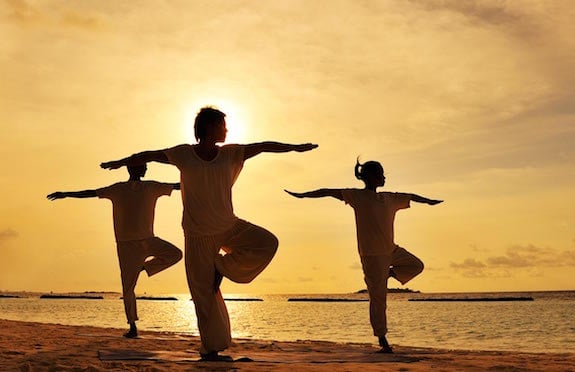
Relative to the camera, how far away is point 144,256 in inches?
523

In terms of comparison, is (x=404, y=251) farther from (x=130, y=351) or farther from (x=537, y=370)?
(x=130, y=351)

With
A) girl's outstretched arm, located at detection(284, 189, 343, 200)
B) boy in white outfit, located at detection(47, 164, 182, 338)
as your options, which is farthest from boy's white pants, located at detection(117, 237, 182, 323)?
girl's outstretched arm, located at detection(284, 189, 343, 200)

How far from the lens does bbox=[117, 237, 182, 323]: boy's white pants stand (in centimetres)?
1318

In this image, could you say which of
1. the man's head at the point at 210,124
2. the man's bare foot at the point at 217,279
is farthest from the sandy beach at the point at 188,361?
the man's head at the point at 210,124

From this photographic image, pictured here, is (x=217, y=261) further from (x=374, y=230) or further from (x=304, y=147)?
(x=374, y=230)

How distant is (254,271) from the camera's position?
8.72 m

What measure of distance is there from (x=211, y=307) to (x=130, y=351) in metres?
1.75

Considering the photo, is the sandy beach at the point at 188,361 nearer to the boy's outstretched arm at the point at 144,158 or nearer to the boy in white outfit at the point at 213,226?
the boy in white outfit at the point at 213,226

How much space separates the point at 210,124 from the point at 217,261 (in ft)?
5.70

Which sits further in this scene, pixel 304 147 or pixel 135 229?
pixel 135 229

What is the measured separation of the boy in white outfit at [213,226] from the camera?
28.1ft

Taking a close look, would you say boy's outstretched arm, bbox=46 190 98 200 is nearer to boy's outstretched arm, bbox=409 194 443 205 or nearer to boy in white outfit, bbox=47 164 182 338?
boy in white outfit, bbox=47 164 182 338

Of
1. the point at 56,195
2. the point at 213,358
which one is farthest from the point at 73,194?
the point at 213,358

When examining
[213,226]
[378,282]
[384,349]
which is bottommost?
[384,349]
